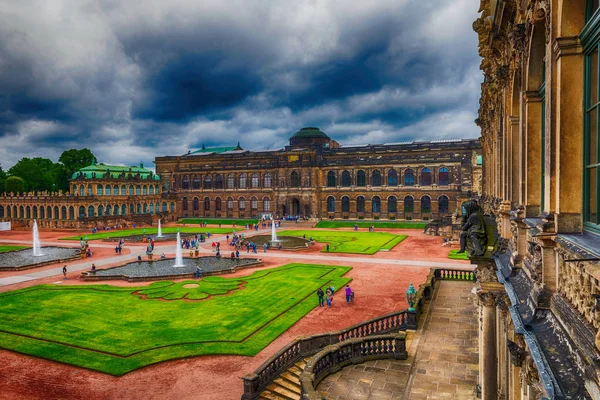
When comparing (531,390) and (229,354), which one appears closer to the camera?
(531,390)

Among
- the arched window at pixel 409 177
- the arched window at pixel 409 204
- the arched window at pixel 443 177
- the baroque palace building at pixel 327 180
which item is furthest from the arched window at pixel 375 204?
the arched window at pixel 443 177

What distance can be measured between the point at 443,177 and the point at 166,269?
5427 centimetres

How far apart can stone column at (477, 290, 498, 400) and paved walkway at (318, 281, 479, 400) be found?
281cm

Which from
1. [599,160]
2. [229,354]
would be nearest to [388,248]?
[229,354]

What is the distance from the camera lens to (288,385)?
15070 mm

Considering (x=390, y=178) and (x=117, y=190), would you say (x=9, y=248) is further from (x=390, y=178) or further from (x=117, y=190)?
(x=390, y=178)

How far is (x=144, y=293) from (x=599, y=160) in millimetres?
28333

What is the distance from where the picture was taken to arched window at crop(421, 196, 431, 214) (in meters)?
75.6

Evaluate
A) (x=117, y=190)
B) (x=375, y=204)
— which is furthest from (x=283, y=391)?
(x=117, y=190)

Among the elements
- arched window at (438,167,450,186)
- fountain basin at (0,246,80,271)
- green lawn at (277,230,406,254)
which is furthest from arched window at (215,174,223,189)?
arched window at (438,167,450,186)

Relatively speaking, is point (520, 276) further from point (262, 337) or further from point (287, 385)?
point (262, 337)

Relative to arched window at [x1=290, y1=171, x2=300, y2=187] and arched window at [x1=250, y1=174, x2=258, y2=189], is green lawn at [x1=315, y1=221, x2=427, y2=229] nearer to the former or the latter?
arched window at [x1=290, y1=171, x2=300, y2=187]

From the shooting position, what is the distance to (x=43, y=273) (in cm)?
3556

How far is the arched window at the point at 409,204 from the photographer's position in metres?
76.8
